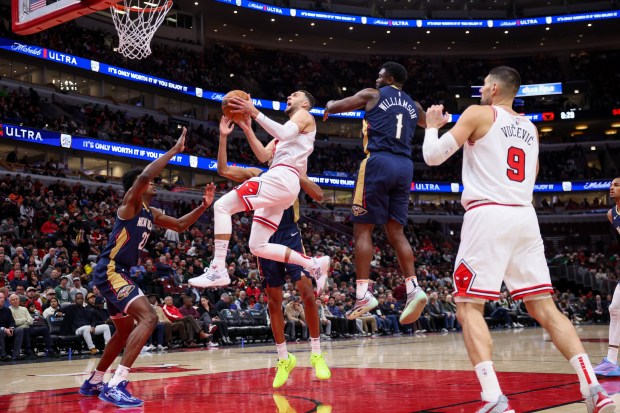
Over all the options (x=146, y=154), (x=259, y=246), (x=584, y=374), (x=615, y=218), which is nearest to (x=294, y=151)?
(x=259, y=246)

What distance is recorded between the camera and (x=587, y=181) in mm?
40344

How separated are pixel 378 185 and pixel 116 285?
2.78m

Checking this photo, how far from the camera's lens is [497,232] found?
454cm

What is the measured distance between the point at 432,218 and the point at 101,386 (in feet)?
114

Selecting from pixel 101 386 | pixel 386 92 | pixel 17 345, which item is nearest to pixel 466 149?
pixel 386 92

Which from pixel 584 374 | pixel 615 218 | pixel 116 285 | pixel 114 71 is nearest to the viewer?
pixel 584 374

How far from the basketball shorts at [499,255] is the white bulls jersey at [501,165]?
0.32 feet

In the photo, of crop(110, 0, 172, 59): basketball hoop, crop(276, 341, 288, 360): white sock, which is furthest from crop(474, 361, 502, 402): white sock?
crop(110, 0, 172, 59): basketball hoop

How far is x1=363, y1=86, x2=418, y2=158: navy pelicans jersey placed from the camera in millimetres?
6066

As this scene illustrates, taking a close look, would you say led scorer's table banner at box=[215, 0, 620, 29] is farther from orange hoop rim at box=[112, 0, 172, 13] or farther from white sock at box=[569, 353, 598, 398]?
white sock at box=[569, 353, 598, 398]

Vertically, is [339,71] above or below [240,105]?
above

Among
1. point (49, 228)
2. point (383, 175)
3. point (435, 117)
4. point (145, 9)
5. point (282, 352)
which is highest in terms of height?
point (145, 9)

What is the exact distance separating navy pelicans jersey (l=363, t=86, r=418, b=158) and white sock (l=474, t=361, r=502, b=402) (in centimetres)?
232

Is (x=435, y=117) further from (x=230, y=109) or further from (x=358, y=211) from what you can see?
(x=230, y=109)
